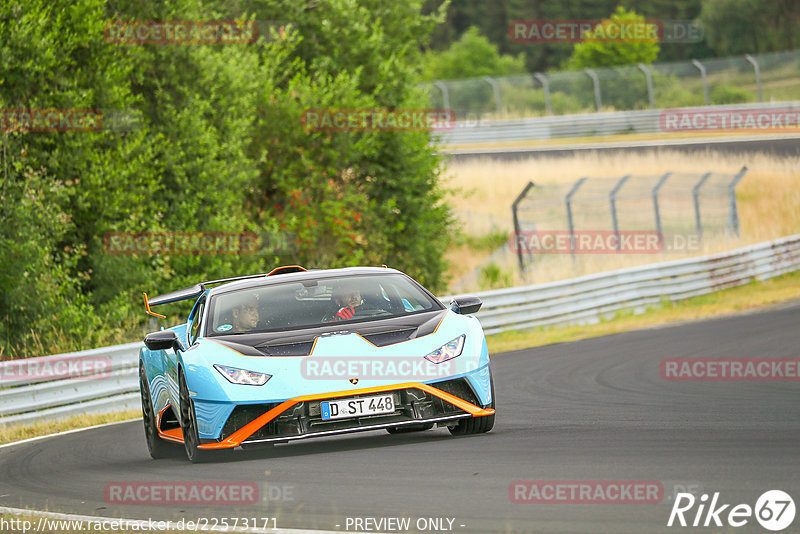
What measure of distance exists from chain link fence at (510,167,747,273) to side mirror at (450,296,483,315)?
2144cm

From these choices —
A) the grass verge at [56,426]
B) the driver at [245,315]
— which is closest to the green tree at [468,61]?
the grass verge at [56,426]

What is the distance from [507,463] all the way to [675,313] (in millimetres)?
15727

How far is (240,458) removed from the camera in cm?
838

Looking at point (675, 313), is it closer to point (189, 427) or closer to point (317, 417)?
point (189, 427)

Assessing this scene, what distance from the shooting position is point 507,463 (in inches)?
278

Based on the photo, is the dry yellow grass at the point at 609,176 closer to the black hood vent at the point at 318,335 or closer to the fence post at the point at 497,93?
the fence post at the point at 497,93

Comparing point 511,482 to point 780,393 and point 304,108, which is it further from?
point 304,108

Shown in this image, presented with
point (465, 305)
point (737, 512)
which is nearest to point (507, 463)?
point (465, 305)

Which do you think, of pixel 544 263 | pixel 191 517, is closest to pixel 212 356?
pixel 191 517

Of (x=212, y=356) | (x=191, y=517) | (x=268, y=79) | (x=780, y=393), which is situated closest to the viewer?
(x=191, y=517)

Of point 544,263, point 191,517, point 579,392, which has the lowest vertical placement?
point 544,263

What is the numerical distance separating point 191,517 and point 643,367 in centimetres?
809

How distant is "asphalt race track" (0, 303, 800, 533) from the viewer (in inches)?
229

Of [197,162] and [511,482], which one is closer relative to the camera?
[511,482]
